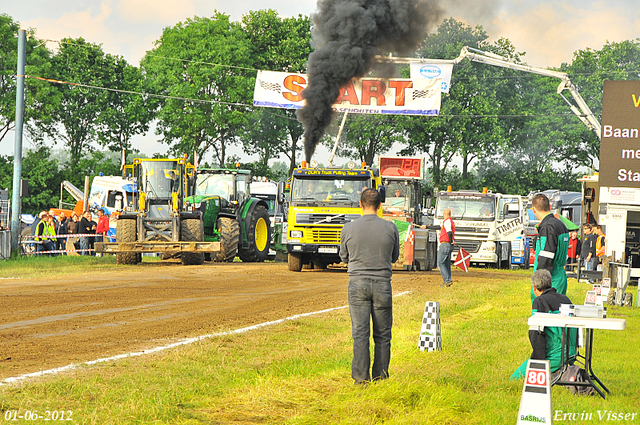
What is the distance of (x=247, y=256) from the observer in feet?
93.1

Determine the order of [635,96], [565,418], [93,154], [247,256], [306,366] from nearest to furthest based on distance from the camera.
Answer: [565,418], [306,366], [635,96], [247,256], [93,154]

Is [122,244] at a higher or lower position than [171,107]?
lower

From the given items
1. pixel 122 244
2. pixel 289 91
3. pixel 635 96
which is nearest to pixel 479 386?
pixel 635 96

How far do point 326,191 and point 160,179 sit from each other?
220 inches

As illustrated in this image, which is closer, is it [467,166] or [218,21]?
[218,21]

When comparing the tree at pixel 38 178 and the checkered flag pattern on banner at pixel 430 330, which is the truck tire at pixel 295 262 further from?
the tree at pixel 38 178

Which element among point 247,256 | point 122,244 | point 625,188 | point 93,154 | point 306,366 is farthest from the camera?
point 93,154

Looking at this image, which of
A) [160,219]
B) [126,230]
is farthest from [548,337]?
[126,230]

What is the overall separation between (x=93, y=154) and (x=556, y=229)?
167 feet

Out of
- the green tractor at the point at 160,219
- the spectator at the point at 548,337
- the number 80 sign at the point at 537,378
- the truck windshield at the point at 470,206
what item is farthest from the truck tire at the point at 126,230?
the number 80 sign at the point at 537,378

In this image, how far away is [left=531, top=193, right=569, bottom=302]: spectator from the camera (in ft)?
29.4

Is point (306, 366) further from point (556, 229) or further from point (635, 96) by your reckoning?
point (635, 96)

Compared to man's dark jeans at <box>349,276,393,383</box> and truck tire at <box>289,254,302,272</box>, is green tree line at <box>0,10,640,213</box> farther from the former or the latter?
man's dark jeans at <box>349,276,393,383</box>

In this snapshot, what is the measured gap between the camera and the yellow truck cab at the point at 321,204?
21.8 m
